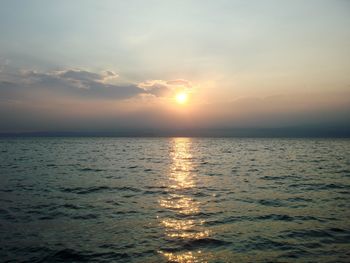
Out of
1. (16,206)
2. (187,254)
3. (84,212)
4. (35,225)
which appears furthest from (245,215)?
(16,206)

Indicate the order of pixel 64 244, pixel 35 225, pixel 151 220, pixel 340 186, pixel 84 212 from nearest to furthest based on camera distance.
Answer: pixel 64 244 → pixel 35 225 → pixel 151 220 → pixel 84 212 → pixel 340 186

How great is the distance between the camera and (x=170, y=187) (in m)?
27.3

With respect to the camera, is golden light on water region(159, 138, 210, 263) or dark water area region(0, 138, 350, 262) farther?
dark water area region(0, 138, 350, 262)

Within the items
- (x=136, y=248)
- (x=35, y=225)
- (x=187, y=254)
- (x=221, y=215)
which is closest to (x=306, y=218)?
(x=221, y=215)

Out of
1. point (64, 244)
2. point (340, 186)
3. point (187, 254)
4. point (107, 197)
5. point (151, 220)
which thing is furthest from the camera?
point (340, 186)

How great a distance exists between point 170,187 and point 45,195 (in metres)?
10.8

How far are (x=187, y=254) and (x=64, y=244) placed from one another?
525 cm

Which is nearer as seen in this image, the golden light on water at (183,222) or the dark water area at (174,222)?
the golden light on water at (183,222)

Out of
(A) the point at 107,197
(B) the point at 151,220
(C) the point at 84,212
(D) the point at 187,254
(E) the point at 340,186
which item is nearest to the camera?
(D) the point at 187,254

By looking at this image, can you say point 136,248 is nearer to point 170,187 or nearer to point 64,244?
point 64,244

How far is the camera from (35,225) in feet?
48.7

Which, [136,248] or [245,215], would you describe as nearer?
[136,248]

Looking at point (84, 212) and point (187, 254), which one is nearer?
point (187, 254)

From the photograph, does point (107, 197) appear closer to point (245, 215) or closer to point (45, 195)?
point (45, 195)
